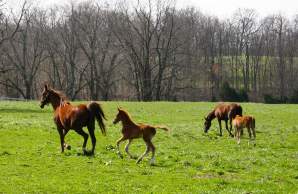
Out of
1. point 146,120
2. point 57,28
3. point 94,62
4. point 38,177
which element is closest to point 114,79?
point 94,62

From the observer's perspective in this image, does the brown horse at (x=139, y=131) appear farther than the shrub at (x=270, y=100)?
No

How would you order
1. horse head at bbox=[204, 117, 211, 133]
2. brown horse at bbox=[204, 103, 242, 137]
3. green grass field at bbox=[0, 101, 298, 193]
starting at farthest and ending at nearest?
1. horse head at bbox=[204, 117, 211, 133]
2. brown horse at bbox=[204, 103, 242, 137]
3. green grass field at bbox=[0, 101, 298, 193]

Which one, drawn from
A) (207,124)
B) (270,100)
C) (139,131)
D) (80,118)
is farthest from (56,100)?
(270,100)

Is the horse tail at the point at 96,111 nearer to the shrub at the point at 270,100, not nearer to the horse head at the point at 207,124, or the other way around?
the horse head at the point at 207,124

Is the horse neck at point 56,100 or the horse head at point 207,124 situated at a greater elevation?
the horse neck at point 56,100

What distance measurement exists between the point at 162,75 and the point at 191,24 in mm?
12467

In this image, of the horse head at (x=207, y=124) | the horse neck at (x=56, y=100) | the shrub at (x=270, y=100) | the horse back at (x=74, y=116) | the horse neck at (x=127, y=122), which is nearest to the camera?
the horse neck at (x=127, y=122)

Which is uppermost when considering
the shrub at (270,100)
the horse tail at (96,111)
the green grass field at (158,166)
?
the horse tail at (96,111)

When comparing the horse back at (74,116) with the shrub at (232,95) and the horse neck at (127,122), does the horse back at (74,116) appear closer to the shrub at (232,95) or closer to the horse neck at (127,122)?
the horse neck at (127,122)

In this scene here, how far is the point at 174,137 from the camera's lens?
Result: 22828mm

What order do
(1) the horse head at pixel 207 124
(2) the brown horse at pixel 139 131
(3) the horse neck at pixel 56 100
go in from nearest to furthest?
1. (2) the brown horse at pixel 139 131
2. (3) the horse neck at pixel 56 100
3. (1) the horse head at pixel 207 124

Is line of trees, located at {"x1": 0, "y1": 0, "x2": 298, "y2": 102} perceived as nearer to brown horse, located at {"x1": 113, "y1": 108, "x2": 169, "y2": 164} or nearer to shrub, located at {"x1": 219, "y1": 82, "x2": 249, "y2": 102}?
shrub, located at {"x1": 219, "y1": 82, "x2": 249, "y2": 102}

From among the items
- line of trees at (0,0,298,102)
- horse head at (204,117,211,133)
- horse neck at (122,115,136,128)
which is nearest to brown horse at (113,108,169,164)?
horse neck at (122,115,136,128)

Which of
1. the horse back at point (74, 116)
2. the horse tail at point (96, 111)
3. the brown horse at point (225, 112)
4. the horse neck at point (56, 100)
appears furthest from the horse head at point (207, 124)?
the horse back at point (74, 116)
